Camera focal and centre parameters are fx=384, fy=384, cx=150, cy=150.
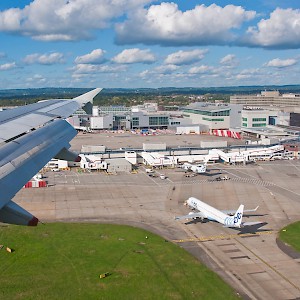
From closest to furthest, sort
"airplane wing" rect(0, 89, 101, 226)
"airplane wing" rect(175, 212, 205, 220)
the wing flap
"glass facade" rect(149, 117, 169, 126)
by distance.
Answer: "airplane wing" rect(0, 89, 101, 226)
the wing flap
"airplane wing" rect(175, 212, 205, 220)
"glass facade" rect(149, 117, 169, 126)

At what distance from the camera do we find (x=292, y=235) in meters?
49.3

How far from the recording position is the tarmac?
129 ft

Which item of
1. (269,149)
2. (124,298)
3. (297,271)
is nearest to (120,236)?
(124,298)

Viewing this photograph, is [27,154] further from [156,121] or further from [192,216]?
[156,121]

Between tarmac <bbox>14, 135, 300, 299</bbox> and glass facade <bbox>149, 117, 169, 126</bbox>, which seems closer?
tarmac <bbox>14, 135, 300, 299</bbox>

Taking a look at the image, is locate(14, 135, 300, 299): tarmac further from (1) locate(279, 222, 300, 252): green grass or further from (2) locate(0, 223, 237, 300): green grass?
(2) locate(0, 223, 237, 300): green grass

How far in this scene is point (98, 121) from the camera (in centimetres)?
18412

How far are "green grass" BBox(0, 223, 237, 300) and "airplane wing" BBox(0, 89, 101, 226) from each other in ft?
52.8

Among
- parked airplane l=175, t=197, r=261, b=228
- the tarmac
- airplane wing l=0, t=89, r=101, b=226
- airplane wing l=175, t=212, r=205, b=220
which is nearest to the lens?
airplane wing l=0, t=89, r=101, b=226

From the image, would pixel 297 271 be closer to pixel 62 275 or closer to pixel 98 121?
pixel 62 275

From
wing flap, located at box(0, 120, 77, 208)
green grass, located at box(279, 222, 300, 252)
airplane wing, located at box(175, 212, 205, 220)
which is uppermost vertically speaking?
wing flap, located at box(0, 120, 77, 208)

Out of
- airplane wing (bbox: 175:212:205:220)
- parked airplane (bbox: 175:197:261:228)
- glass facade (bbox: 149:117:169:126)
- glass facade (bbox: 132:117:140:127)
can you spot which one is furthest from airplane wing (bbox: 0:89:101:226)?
glass facade (bbox: 149:117:169:126)

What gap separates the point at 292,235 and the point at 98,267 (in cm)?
2580

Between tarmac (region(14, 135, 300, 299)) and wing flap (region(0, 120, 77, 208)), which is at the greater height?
wing flap (region(0, 120, 77, 208))
